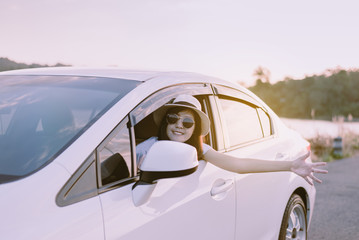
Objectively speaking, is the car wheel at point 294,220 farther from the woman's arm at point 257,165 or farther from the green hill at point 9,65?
the green hill at point 9,65

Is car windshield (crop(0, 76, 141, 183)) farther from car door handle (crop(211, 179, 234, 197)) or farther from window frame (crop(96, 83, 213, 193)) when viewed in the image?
car door handle (crop(211, 179, 234, 197))

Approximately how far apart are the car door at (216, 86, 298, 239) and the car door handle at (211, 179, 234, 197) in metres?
0.11

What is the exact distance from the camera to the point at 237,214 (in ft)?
9.93

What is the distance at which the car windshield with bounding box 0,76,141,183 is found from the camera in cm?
204

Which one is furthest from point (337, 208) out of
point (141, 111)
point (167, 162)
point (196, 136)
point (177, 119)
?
point (167, 162)

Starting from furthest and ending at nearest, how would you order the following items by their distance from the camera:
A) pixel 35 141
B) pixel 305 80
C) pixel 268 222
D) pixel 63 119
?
pixel 305 80, pixel 268 222, pixel 63 119, pixel 35 141

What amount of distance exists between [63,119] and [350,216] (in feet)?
17.5

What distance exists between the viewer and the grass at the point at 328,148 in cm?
1356

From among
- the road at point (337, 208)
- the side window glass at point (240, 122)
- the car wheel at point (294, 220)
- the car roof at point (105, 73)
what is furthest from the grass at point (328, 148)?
the car roof at point (105, 73)

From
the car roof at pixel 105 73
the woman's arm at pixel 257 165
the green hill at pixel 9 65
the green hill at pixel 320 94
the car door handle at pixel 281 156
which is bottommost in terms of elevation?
the green hill at pixel 320 94

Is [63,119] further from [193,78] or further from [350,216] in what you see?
[350,216]

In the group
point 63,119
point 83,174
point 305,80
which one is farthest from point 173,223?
point 305,80

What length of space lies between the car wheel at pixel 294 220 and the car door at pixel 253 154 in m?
0.15

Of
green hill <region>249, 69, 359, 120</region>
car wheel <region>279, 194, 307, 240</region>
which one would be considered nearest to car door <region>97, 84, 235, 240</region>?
car wheel <region>279, 194, 307, 240</region>
